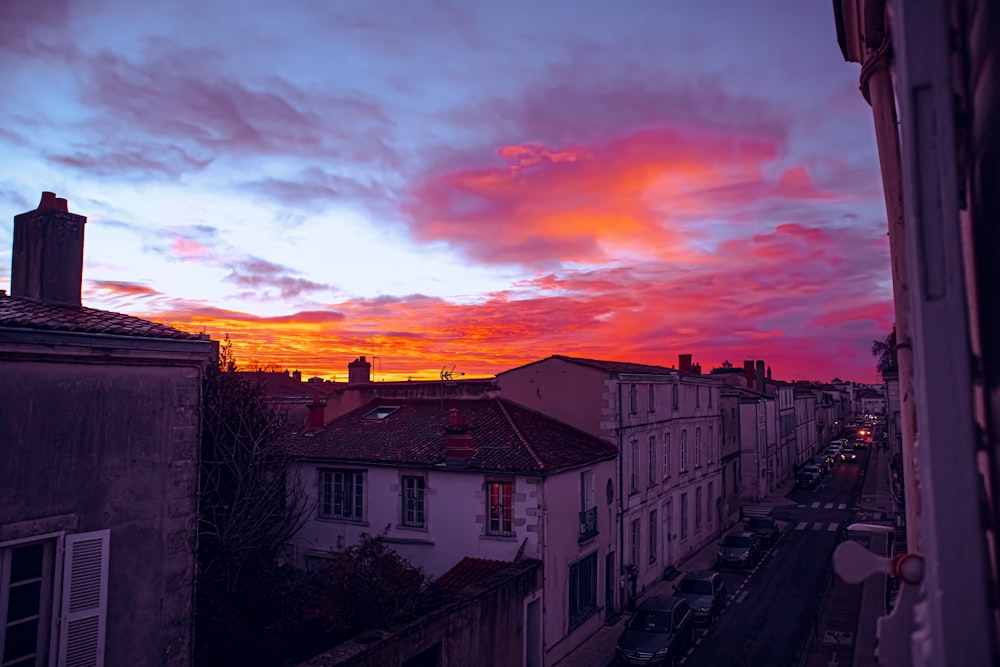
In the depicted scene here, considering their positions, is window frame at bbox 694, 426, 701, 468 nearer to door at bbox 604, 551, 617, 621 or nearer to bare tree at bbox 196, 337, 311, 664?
door at bbox 604, 551, 617, 621

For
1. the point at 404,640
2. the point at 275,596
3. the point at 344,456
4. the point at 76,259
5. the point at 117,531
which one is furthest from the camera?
the point at 344,456

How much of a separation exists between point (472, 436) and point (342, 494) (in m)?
4.97

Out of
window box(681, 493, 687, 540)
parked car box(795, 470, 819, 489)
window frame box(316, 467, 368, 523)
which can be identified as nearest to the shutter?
window frame box(316, 467, 368, 523)

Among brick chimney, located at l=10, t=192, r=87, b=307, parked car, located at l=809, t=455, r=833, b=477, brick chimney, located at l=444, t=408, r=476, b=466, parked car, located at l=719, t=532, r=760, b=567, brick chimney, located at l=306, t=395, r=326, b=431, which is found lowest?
parked car, located at l=719, t=532, r=760, b=567

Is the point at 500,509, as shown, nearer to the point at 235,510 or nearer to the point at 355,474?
the point at 355,474

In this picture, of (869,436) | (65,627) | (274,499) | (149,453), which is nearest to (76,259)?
(149,453)

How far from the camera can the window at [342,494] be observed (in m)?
23.0

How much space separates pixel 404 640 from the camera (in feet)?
42.8

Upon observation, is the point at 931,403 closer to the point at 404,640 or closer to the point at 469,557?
the point at 404,640

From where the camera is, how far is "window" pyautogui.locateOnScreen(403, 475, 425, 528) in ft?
71.4

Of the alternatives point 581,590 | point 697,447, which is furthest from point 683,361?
point 581,590

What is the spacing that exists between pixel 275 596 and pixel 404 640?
15.3ft

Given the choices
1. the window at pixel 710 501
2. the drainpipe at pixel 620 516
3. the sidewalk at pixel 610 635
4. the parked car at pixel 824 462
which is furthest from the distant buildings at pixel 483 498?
the parked car at pixel 824 462

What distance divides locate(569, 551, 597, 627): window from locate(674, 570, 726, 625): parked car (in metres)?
3.11
